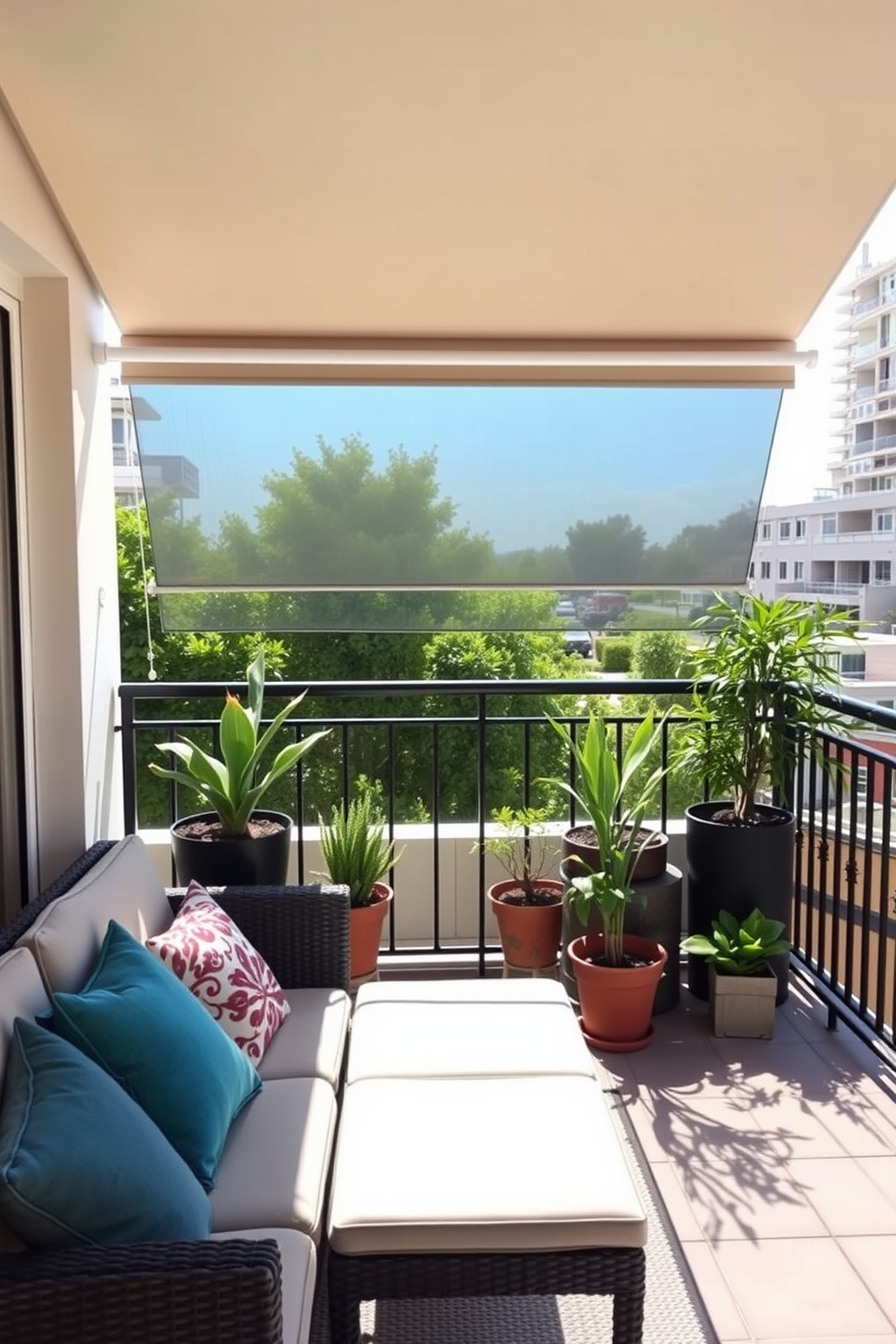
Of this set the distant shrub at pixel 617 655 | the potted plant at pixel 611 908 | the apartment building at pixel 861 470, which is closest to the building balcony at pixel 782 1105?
the potted plant at pixel 611 908

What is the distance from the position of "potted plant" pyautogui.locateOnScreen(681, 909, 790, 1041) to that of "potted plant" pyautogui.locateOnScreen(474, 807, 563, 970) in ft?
1.45

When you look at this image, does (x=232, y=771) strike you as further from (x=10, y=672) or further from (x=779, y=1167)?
(x=779, y=1167)

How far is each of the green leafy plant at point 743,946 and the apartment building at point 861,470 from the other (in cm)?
395

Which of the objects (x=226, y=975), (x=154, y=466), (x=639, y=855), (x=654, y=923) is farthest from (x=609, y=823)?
(x=154, y=466)

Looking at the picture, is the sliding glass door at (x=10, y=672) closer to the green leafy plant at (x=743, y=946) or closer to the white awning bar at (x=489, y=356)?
the white awning bar at (x=489, y=356)

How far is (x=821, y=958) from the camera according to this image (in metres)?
3.44

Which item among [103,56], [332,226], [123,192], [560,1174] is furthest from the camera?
[332,226]

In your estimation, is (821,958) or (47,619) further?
(821,958)

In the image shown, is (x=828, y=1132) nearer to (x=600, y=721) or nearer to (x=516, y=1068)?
(x=516, y=1068)

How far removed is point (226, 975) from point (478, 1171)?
74cm

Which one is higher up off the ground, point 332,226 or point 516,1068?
point 332,226

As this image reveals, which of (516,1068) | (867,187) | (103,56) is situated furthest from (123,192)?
(516,1068)

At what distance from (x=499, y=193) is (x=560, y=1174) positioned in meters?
2.52

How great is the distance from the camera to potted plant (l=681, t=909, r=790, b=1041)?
3180mm
